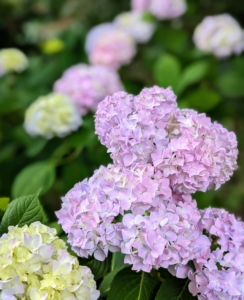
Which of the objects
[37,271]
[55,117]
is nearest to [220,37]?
[55,117]

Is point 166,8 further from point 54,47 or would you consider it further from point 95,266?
point 95,266

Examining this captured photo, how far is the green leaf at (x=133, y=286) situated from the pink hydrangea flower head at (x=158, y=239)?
A: 0.07 m

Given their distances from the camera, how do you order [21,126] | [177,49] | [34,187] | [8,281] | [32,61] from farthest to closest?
[32,61] < [177,49] < [21,126] < [34,187] < [8,281]

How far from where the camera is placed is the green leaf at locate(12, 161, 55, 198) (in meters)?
1.13

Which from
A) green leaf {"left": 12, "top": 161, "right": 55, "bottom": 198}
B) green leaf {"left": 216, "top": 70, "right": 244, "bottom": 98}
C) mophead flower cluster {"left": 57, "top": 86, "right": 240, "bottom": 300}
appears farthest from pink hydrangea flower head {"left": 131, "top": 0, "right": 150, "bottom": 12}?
mophead flower cluster {"left": 57, "top": 86, "right": 240, "bottom": 300}

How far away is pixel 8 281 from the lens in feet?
1.49

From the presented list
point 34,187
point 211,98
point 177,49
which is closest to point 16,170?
point 34,187

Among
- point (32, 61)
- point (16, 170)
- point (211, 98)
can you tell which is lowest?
point (16, 170)

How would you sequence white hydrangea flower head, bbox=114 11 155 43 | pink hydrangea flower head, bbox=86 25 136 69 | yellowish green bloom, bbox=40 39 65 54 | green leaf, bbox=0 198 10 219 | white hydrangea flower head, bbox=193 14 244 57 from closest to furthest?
green leaf, bbox=0 198 10 219
white hydrangea flower head, bbox=193 14 244 57
pink hydrangea flower head, bbox=86 25 136 69
white hydrangea flower head, bbox=114 11 155 43
yellowish green bloom, bbox=40 39 65 54

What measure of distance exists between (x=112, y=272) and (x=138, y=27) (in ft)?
4.45

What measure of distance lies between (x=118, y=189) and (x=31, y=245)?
0.11m

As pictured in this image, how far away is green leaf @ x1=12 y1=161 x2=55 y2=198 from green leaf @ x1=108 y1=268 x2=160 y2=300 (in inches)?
22.5

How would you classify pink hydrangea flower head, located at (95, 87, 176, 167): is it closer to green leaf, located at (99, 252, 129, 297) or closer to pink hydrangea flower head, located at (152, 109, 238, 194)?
pink hydrangea flower head, located at (152, 109, 238, 194)

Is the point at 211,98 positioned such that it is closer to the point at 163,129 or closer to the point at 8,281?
the point at 163,129
